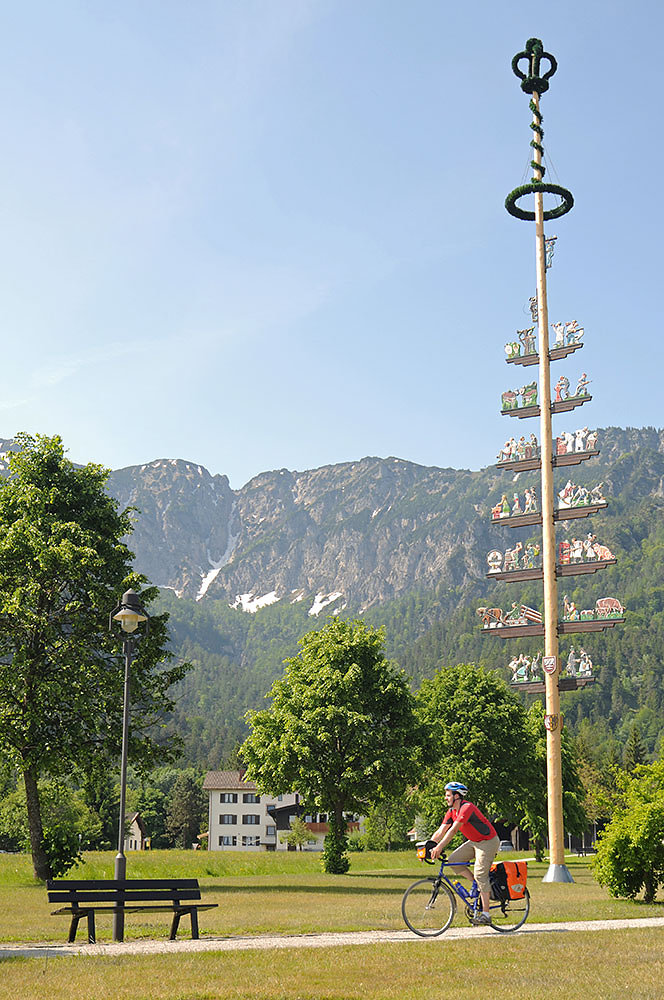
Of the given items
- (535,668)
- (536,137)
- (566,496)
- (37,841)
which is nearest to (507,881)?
(535,668)

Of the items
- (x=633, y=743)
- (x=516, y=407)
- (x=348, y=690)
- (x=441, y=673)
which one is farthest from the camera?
(x=633, y=743)

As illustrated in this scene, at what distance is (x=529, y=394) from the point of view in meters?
40.2

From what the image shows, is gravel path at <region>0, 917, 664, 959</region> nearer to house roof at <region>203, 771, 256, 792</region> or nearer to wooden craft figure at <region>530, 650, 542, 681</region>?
wooden craft figure at <region>530, 650, 542, 681</region>

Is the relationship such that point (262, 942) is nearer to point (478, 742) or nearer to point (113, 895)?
point (113, 895)

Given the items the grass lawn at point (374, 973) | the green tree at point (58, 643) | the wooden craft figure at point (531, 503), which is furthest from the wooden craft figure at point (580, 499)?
the grass lawn at point (374, 973)

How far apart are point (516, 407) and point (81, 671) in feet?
66.5

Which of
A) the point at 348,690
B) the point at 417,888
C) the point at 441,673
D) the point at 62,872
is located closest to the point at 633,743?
the point at 441,673

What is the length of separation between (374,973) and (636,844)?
1284 cm

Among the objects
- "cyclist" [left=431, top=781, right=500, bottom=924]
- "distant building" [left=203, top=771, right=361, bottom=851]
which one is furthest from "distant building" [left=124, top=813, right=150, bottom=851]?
"cyclist" [left=431, top=781, right=500, bottom=924]

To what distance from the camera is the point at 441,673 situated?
67.9 m

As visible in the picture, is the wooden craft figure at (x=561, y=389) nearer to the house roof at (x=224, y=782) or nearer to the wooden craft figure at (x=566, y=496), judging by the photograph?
the wooden craft figure at (x=566, y=496)

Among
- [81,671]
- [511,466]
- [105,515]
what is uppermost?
[511,466]

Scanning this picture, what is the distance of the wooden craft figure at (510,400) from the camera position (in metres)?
40.6

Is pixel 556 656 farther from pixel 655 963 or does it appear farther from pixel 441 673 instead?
pixel 441 673
